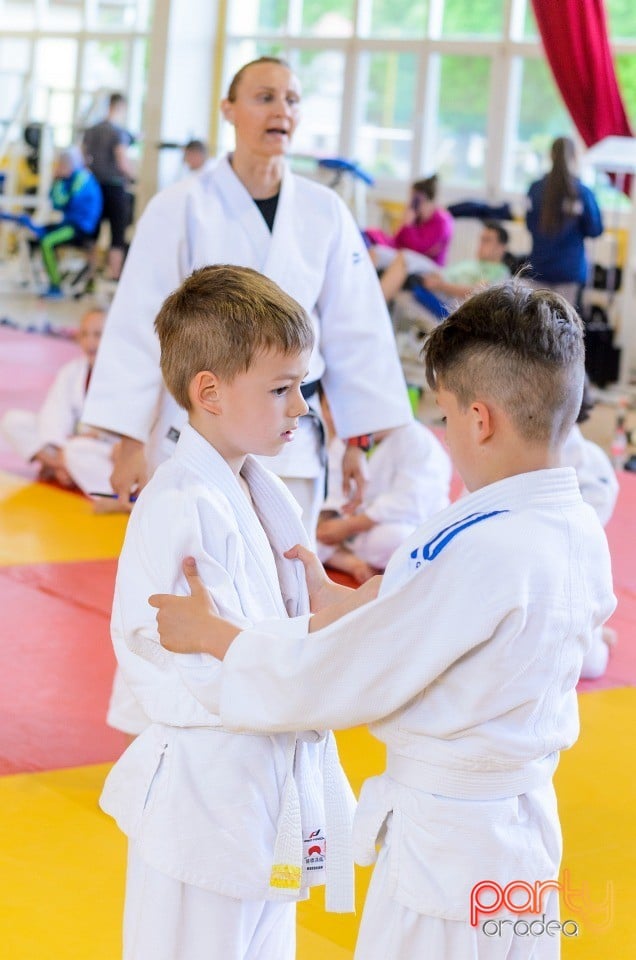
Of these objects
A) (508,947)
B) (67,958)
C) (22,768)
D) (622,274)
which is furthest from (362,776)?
(622,274)

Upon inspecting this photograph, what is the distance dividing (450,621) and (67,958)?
1157 mm

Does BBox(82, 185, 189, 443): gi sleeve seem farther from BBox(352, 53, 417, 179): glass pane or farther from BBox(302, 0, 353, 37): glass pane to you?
BBox(302, 0, 353, 37): glass pane

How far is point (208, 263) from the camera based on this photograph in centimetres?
305

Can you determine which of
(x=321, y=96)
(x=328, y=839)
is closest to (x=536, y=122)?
(x=321, y=96)

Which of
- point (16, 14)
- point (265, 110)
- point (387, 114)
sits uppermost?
point (16, 14)

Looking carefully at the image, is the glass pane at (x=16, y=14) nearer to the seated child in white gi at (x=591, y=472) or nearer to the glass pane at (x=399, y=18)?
the glass pane at (x=399, y=18)

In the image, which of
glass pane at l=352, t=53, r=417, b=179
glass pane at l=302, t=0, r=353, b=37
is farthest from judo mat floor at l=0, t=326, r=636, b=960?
glass pane at l=302, t=0, r=353, b=37

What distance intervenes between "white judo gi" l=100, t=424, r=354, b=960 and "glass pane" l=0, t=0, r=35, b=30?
54.1 feet

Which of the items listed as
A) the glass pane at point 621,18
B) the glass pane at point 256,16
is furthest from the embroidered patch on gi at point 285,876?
the glass pane at point 256,16

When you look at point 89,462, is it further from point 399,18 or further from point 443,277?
point 399,18

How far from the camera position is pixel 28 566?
4.57m

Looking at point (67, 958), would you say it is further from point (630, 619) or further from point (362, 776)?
point (630, 619)

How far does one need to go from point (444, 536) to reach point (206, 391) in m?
0.42

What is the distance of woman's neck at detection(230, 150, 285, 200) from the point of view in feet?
10.2
